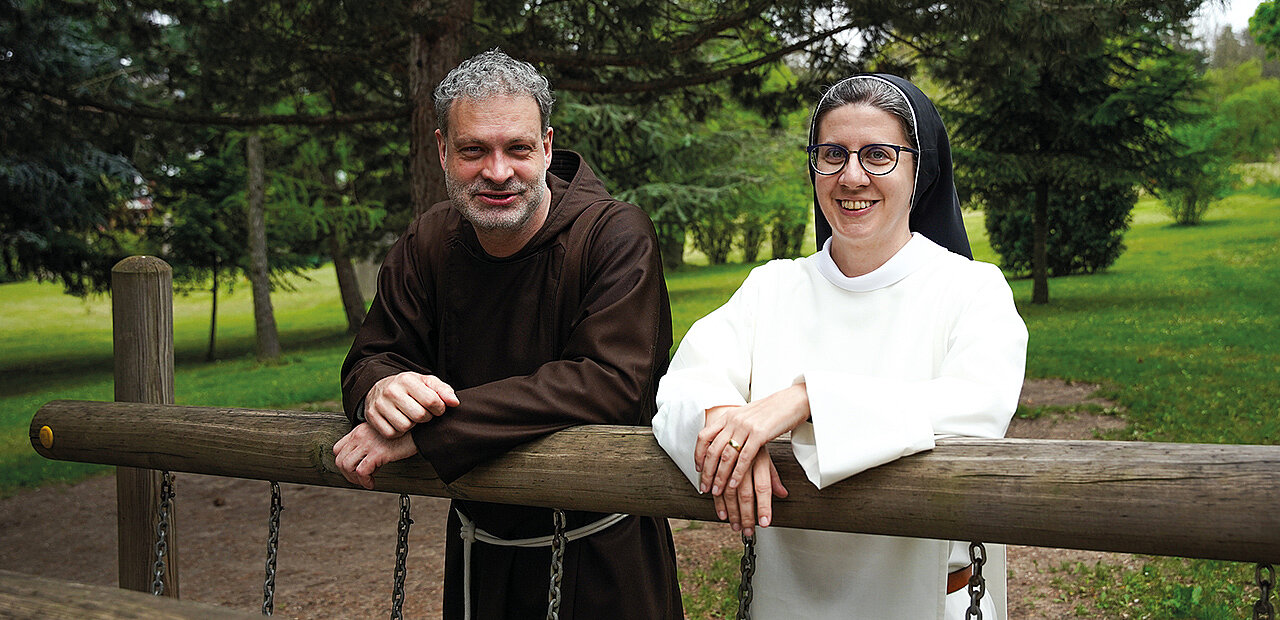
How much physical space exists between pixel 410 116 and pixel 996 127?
10.9m

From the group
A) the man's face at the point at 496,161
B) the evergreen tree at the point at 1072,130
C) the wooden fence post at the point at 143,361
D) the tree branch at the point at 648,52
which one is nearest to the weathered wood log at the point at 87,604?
the wooden fence post at the point at 143,361

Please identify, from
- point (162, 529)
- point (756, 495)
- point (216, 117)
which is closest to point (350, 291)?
point (216, 117)

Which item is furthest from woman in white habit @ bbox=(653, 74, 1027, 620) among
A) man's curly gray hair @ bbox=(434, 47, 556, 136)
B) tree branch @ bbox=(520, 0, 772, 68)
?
tree branch @ bbox=(520, 0, 772, 68)

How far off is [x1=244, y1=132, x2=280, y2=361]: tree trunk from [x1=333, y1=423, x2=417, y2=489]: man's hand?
43.6ft

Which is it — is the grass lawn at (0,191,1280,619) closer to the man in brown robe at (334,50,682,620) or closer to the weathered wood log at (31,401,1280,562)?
the man in brown robe at (334,50,682,620)

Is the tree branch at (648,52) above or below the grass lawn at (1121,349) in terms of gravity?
above

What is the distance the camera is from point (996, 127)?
1466cm

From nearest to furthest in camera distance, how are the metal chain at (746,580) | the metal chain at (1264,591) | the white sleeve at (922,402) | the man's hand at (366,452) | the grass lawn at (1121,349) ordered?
1. the metal chain at (1264,591)
2. the white sleeve at (922,402)
3. the metal chain at (746,580)
4. the man's hand at (366,452)
5. the grass lawn at (1121,349)

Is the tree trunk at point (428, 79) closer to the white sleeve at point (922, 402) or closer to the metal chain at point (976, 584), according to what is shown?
the white sleeve at point (922, 402)

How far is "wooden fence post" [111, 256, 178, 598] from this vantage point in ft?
9.62

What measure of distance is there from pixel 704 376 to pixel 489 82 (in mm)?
858

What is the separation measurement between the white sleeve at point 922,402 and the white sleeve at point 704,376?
19 cm

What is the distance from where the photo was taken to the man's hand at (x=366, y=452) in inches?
81.9

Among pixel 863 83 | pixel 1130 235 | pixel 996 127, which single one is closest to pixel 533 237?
pixel 863 83
